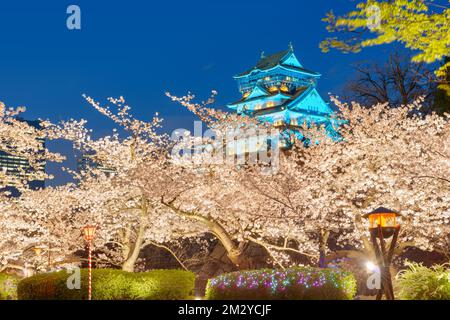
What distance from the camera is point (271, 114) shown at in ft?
196

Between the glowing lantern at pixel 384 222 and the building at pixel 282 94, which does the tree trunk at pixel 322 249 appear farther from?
the building at pixel 282 94

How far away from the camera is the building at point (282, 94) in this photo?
58594 mm

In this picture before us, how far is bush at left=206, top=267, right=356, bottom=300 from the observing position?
13383 millimetres

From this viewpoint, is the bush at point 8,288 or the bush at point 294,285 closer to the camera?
the bush at point 294,285

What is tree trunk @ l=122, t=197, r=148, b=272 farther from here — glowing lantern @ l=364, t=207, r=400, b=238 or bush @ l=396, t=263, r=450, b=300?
bush @ l=396, t=263, r=450, b=300

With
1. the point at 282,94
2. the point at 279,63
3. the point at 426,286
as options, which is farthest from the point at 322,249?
the point at 279,63

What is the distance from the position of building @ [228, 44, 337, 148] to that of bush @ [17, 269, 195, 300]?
1462 inches

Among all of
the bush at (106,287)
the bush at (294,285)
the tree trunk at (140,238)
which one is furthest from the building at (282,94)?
the bush at (294,285)

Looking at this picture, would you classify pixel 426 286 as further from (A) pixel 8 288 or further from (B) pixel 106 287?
(A) pixel 8 288

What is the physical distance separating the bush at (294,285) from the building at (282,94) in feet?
129

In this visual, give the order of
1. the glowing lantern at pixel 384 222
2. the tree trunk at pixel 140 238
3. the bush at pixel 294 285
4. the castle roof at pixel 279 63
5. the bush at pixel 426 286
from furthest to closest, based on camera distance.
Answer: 1. the castle roof at pixel 279 63
2. the tree trunk at pixel 140 238
3. the bush at pixel 294 285
4. the glowing lantern at pixel 384 222
5. the bush at pixel 426 286

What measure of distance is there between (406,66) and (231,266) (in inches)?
646

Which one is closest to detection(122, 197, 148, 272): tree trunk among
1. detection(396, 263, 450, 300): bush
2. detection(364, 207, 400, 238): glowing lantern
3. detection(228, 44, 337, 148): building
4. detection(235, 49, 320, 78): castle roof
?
detection(364, 207, 400, 238): glowing lantern

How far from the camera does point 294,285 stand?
13.5 meters
